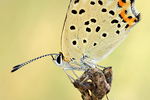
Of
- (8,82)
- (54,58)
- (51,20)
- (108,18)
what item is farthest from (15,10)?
(108,18)

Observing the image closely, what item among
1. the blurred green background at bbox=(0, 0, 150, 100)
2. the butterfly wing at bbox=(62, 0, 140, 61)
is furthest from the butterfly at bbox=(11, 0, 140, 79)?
the blurred green background at bbox=(0, 0, 150, 100)

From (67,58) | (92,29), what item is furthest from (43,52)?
(92,29)

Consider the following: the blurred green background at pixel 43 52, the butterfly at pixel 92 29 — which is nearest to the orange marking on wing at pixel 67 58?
the butterfly at pixel 92 29

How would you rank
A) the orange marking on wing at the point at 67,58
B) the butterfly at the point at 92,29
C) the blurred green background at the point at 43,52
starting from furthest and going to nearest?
the blurred green background at the point at 43,52 → the orange marking on wing at the point at 67,58 → the butterfly at the point at 92,29

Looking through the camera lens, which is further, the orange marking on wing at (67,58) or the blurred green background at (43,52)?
the blurred green background at (43,52)

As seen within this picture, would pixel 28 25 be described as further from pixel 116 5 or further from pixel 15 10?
pixel 116 5

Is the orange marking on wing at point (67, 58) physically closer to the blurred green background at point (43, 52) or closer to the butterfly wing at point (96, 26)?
the butterfly wing at point (96, 26)

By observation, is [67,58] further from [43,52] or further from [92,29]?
[43,52]
